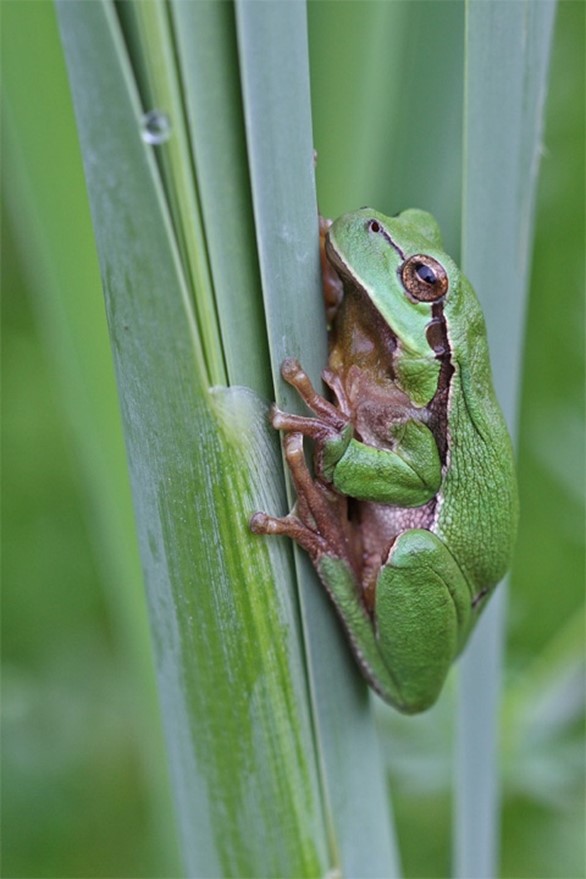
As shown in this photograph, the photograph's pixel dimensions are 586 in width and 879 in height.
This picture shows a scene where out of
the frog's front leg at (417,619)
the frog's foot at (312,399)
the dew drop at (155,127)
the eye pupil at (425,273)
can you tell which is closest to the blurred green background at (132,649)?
the frog's front leg at (417,619)

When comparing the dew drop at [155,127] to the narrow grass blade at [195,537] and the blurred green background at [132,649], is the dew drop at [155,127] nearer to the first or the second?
the narrow grass blade at [195,537]

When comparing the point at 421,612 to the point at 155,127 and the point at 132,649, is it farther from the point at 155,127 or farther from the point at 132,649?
the point at 155,127

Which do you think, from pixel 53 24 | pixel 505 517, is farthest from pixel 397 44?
pixel 505 517

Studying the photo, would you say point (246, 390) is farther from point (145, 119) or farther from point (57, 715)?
point (57, 715)

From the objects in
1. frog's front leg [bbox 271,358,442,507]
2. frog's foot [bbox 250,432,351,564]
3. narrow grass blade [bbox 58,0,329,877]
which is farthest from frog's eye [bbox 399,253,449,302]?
narrow grass blade [bbox 58,0,329,877]

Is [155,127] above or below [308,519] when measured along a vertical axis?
above

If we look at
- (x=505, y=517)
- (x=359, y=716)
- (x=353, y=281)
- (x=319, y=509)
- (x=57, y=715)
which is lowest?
(x=57, y=715)

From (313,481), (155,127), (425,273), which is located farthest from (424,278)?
(155,127)
